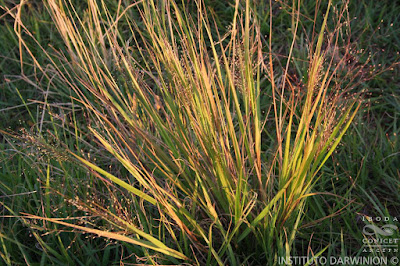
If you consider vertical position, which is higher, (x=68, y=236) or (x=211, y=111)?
(x=211, y=111)

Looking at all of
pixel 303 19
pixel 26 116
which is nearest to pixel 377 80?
pixel 303 19

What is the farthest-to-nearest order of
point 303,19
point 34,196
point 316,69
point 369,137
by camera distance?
point 303,19 → point 369,137 → point 34,196 → point 316,69

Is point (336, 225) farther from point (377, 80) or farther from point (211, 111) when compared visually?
point (377, 80)

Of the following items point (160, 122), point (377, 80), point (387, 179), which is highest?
point (160, 122)

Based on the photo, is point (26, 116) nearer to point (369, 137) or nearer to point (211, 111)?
point (211, 111)

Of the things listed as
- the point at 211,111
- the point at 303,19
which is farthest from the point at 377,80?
the point at 211,111

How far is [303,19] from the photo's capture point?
2.10 metres

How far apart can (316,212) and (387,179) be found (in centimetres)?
31

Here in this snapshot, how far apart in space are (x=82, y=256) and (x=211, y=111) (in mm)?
638

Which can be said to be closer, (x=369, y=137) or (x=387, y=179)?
(x=387, y=179)

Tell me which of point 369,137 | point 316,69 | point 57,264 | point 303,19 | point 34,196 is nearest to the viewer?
point 316,69

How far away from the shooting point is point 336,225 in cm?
139

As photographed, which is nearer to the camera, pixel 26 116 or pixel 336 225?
pixel 336 225

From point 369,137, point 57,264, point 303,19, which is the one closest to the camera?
point 57,264
